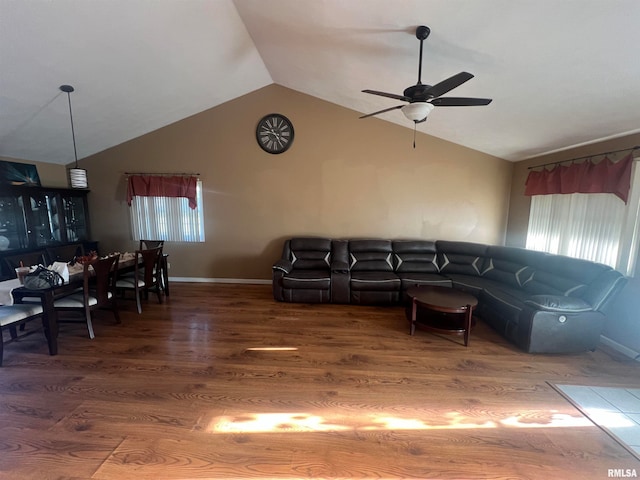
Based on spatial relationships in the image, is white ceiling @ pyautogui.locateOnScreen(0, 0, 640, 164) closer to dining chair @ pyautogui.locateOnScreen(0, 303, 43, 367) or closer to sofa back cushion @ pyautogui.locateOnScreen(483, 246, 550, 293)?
sofa back cushion @ pyautogui.locateOnScreen(483, 246, 550, 293)

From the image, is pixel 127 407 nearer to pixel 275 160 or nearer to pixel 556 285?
pixel 275 160

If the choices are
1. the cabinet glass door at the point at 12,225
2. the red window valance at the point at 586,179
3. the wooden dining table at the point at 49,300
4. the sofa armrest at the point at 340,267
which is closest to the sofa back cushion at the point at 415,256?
the sofa armrest at the point at 340,267

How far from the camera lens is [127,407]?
6.44 feet

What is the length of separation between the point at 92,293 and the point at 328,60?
3.90 metres

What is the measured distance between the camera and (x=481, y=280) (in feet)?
13.0

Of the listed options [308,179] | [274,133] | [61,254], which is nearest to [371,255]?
[308,179]

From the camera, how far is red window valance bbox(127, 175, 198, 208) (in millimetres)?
4723

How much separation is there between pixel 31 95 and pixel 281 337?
403 centimetres

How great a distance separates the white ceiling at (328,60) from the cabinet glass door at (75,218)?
836 millimetres

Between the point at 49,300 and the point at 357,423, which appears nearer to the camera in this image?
the point at 357,423

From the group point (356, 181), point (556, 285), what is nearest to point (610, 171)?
point (556, 285)

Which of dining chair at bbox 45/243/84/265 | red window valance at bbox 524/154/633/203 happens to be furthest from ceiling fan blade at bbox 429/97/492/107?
dining chair at bbox 45/243/84/265

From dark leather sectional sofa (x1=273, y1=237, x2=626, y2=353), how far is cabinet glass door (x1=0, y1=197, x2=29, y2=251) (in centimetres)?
375

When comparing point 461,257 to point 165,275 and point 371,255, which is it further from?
point 165,275
